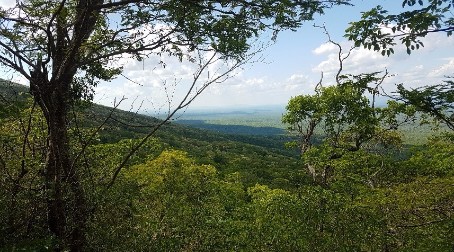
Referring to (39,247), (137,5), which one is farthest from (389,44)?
(39,247)

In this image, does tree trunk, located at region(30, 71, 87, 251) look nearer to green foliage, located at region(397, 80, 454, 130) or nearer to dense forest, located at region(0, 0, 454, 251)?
dense forest, located at region(0, 0, 454, 251)

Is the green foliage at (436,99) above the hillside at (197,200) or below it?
above

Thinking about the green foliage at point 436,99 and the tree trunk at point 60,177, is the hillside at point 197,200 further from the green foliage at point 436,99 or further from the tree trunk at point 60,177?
the green foliage at point 436,99

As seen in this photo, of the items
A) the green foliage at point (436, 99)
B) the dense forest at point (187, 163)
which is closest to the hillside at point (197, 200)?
the dense forest at point (187, 163)

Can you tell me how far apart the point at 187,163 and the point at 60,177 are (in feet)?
72.4

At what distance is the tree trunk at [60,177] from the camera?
6355mm

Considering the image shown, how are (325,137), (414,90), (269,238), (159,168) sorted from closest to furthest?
(414,90), (269,238), (325,137), (159,168)

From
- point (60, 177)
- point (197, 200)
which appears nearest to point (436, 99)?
point (60, 177)

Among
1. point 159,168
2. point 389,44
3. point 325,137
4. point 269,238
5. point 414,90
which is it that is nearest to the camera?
point 389,44

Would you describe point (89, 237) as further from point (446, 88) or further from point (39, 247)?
point (446, 88)

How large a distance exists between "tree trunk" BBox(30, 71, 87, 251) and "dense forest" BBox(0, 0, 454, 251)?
0.03m

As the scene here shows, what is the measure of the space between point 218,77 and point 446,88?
4549 mm

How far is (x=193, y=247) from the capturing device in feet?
62.4

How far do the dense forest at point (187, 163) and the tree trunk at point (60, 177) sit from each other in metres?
0.03
